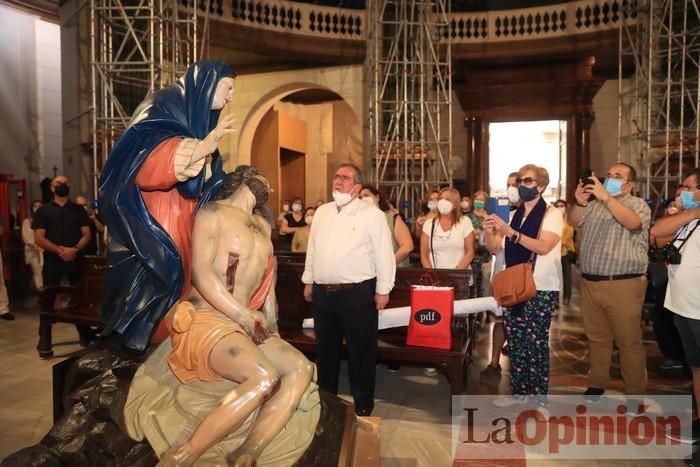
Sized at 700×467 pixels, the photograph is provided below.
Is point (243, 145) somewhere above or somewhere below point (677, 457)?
above

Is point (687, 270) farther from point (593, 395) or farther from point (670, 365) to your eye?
point (670, 365)

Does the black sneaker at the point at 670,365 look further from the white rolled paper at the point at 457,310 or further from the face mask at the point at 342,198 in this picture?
the face mask at the point at 342,198

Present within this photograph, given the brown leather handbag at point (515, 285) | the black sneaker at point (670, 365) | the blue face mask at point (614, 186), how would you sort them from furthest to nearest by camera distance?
1. the black sneaker at point (670, 365)
2. the blue face mask at point (614, 186)
3. the brown leather handbag at point (515, 285)

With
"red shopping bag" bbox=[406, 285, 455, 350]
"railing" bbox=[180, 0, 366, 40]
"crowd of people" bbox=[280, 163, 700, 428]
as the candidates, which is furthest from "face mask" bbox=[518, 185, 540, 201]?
"railing" bbox=[180, 0, 366, 40]

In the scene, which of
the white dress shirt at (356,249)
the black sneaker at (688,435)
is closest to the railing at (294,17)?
the white dress shirt at (356,249)

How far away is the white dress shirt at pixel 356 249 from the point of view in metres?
3.55

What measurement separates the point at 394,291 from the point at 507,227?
1.37 m

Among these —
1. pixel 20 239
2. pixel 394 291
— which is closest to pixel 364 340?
pixel 394 291

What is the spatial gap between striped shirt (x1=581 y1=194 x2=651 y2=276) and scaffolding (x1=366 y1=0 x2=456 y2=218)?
6536 millimetres

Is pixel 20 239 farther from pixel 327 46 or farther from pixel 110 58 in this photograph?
pixel 327 46

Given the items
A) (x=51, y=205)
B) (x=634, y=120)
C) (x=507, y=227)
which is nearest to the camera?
(x=507, y=227)

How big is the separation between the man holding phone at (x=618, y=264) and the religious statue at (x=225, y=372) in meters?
2.48

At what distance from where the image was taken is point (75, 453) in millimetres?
2080

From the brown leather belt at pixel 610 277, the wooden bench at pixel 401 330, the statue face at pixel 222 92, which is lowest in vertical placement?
the wooden bench at pixel 401 330
